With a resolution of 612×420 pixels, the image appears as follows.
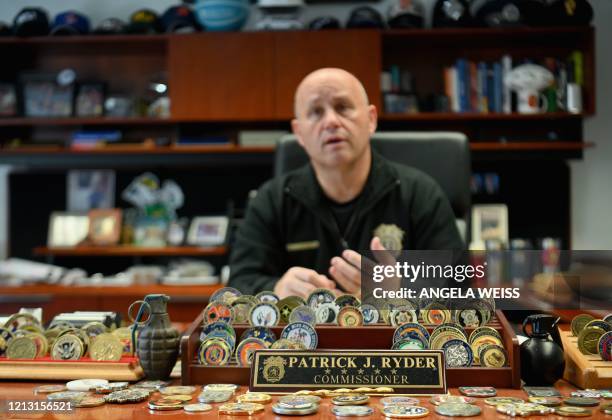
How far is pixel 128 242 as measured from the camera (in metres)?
4.37

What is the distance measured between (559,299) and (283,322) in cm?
49

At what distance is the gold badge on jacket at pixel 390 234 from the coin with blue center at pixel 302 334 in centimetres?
99

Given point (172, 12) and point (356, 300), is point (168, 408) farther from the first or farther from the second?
point (172, 12)

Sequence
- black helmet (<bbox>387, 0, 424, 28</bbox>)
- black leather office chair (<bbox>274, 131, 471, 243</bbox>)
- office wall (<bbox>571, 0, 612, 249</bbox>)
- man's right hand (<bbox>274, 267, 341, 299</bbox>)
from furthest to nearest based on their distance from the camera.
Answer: office wall (<bbox>571, 0, 612, 249</bbox>), black helmet (<bbox>387, 0, 424, 28</bbox>), black leather office chair (<bbox>274, 131, 471, 243</bbox>), man's right hand (<bbox>274, 267, 341, 299</bbox>)

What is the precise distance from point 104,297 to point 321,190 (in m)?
2.00

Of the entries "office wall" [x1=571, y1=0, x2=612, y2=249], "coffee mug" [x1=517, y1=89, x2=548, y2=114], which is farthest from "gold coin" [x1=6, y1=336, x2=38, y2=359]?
"office wall" [x1=571, y1=0, x2=612, y2=249]

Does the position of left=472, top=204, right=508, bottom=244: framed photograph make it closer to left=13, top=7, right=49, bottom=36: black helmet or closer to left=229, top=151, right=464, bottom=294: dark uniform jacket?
left=229, top=151, right=464, bottom=294: dark uniform jacket

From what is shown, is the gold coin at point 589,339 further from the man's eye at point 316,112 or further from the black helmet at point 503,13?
the black helmet at point 503,13

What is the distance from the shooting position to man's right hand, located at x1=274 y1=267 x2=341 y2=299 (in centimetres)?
167

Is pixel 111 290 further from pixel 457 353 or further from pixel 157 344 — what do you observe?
pixel 457 353

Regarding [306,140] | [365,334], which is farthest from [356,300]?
[306,140]

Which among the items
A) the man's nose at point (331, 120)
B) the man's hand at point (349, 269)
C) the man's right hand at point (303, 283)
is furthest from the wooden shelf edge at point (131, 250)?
the man's hand at point (349, 269)

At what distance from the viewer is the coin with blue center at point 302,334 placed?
Result: 4.29 ft

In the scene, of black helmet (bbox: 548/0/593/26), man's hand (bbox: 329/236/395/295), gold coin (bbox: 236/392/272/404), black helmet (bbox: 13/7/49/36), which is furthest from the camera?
black helmet (bbox: 13/7/49/36)
